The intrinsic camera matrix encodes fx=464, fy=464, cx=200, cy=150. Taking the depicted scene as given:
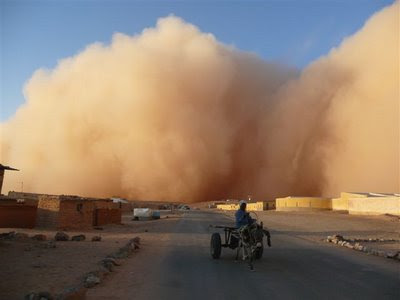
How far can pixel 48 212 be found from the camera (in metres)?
23.2

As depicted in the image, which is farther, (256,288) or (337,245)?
(337,245)

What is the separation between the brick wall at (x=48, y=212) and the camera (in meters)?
23.0

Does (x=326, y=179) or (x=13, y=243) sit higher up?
(x=326, y=179)

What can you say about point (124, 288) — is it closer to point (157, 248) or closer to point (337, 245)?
point (157, 248)

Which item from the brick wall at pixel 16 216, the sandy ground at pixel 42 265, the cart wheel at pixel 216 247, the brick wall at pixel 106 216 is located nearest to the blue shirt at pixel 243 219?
the cart wheel at pixel 216 247

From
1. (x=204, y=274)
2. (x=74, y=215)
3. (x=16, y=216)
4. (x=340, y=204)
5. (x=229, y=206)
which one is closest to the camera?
(x=204, y=274)

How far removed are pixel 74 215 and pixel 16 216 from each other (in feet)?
9.18

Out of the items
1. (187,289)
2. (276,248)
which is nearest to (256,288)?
(187,289)

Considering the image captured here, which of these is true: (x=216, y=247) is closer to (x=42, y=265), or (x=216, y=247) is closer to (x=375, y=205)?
(x=42, y=265)

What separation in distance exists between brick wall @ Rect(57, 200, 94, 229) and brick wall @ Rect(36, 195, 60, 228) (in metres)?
0.26

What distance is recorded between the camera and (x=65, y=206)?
23203 millimetres

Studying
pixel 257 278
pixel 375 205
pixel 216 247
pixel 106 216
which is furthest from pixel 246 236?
pixel 375 205

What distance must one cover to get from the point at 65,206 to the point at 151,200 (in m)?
64.6

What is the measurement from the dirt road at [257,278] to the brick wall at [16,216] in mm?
13073
